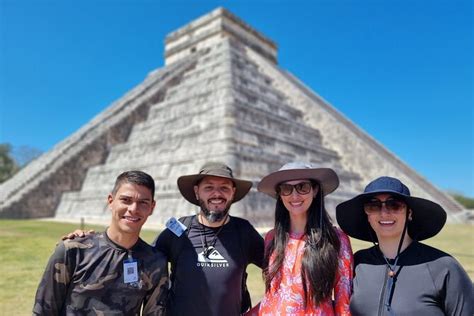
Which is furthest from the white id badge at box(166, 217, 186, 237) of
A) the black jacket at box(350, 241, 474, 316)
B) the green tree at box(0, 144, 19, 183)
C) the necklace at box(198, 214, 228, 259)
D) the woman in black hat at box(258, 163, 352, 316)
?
the green tree at box(0, 144, 19, 183)

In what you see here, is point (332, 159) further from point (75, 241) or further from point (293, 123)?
point (75, 241)

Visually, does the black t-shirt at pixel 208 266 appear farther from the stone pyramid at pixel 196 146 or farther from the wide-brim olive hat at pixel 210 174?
the stone pyramid at pixel 196 146

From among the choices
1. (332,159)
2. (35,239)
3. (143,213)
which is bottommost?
(35,239)

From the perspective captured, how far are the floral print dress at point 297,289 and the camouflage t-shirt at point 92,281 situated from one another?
0.82m

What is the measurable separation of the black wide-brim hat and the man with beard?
725mm

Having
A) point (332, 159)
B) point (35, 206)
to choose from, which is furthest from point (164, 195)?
point (332, 159)

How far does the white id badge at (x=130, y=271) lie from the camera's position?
2287 mm

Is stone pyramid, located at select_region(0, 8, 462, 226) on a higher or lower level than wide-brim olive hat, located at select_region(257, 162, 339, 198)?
higher

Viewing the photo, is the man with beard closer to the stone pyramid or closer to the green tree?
the stone pyramid

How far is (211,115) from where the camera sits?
14.7 metres

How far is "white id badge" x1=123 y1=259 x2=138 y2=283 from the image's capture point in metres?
2.29

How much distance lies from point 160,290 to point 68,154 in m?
17.2

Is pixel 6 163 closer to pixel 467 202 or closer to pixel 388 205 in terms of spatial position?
pixel 388 205

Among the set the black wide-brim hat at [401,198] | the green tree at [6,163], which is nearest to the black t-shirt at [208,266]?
the black wide-brim hat at [401,198]
